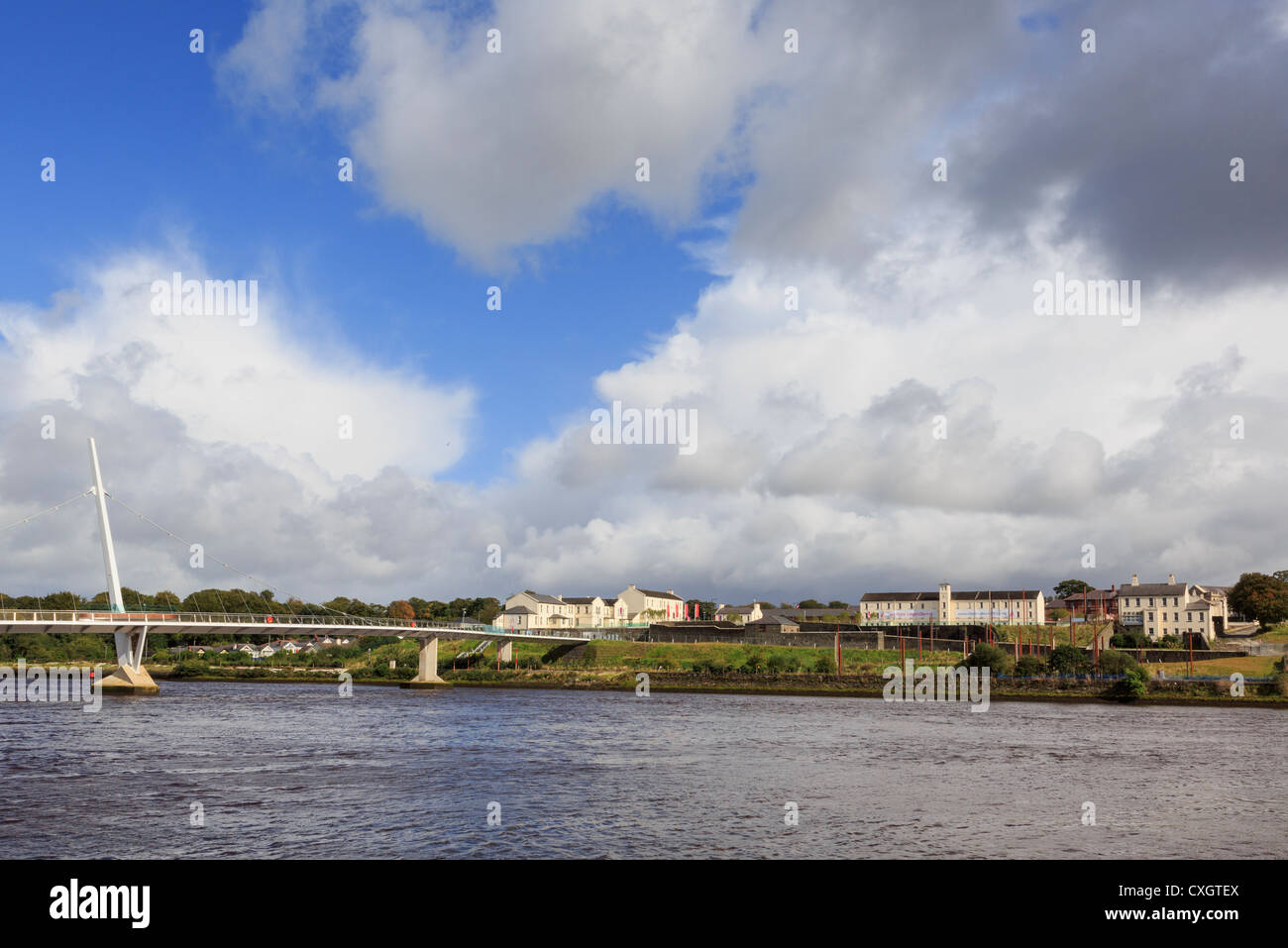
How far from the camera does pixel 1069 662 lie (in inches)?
3607

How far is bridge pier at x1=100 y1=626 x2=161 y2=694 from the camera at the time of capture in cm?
8912

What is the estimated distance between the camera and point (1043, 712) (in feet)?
237

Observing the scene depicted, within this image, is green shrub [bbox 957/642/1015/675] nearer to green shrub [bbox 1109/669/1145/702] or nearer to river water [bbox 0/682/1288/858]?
green shrub [bbox 1109/669/1145/702]

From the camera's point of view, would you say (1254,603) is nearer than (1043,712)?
No

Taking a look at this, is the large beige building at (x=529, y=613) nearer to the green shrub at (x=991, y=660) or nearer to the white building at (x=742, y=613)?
the white building at (x=742, y=613)

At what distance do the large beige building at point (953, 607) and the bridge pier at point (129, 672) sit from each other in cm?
11854

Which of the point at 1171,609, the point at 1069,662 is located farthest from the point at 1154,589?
the point at 1069,662

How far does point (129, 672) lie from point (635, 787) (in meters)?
76.8

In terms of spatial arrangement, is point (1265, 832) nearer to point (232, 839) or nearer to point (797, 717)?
point (232, 839)

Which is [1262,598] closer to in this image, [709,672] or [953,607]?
[953,607]

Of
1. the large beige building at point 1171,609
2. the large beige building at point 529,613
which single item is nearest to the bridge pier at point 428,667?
the large beige building at point 529,613
